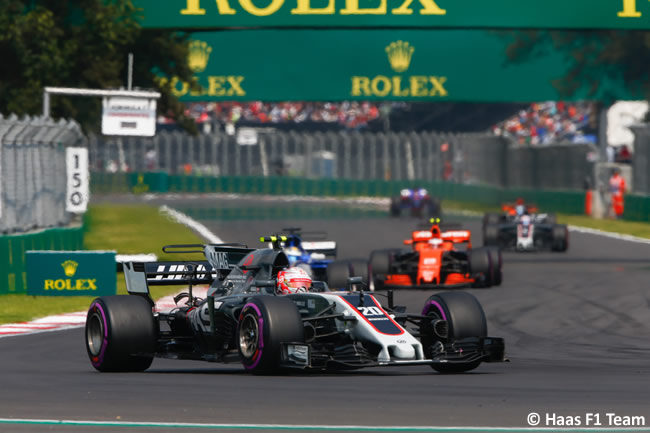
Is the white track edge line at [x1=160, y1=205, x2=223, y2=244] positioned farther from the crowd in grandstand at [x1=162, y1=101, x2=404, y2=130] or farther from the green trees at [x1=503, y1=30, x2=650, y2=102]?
the crowd in grandstand at [x1=162, y1=101, x2=404, y2=130]

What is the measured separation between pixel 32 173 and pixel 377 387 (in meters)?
14.3

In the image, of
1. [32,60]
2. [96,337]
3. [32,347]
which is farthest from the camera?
[32,60]

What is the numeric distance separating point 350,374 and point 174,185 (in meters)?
61.1

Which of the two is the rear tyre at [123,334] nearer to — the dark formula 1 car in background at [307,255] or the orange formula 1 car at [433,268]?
the dark formula 1 car in background at [307,255]

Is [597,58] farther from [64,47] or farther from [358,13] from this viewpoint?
[358,13]

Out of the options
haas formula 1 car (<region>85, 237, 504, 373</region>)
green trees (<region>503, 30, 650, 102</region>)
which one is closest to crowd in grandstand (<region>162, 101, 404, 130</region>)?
green trees (<region>503, 30, 650, 102</region>)

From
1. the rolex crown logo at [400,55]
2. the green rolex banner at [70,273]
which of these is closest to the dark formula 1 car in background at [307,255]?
the green rolex banner at [70,273]

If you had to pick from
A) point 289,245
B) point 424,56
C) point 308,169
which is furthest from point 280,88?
point 289,245

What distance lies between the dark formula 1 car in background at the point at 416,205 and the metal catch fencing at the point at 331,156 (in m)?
7.44

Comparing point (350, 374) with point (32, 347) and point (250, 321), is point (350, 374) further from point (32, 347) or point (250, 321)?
point (32, 347)

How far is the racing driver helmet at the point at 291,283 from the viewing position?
12938mm

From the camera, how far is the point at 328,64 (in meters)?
52.4

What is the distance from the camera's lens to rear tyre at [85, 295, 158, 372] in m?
12.5

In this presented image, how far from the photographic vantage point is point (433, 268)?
22.5m
